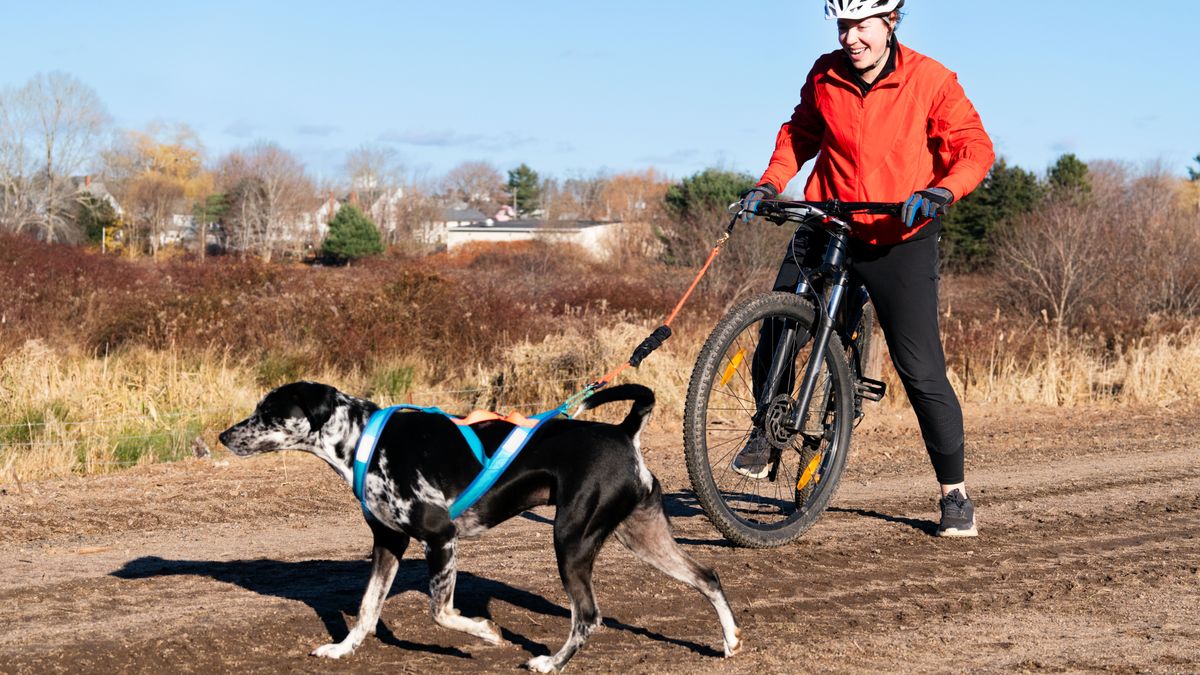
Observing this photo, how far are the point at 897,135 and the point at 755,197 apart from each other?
0.75m

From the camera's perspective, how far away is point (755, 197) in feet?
20.5

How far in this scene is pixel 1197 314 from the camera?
2211 cm

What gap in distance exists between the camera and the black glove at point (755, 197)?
6.16 m

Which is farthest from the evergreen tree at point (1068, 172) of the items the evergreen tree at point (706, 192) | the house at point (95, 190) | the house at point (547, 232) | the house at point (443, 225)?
the house at point (95, 190)

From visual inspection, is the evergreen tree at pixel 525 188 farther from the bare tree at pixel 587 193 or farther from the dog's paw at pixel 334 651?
the dog's paw at pixel 334 651

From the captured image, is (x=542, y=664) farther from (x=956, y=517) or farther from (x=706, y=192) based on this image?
(x=706, y=192)

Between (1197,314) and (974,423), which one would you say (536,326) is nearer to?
(974,423)

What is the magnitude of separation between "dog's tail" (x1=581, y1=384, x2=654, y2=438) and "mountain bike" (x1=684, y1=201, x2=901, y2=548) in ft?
3.08

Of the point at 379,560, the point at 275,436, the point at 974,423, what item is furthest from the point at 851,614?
the point at 974,423

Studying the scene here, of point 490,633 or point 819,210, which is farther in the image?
Answer: point 819,210

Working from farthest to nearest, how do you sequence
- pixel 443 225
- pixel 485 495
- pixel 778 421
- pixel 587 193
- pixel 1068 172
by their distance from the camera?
1. pixel 587 193
2. pixel 443 225
3. pixel 1068 172
4. pixel 778 421
5. pixel 485 495

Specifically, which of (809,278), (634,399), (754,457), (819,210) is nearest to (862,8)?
(819,210)

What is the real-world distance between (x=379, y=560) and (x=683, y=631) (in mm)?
1255

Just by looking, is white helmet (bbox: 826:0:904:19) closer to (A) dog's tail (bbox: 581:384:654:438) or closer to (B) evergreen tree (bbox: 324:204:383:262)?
(A) dog's tail (bbox: 581:384:654:438)
